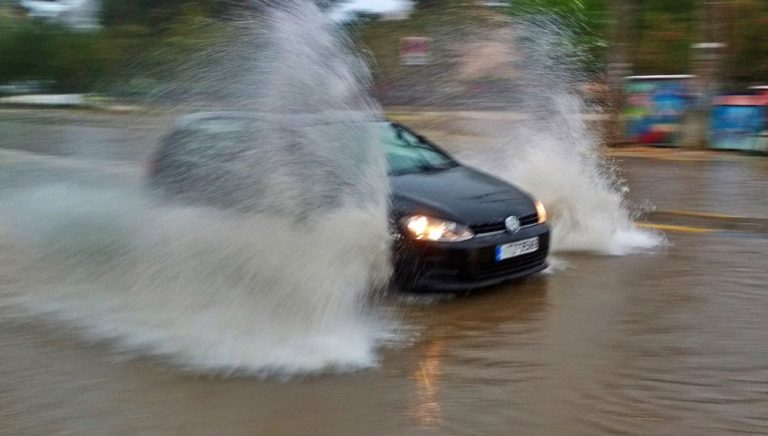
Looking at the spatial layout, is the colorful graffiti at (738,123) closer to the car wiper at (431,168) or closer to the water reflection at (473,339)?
the car wiper at (431,168)

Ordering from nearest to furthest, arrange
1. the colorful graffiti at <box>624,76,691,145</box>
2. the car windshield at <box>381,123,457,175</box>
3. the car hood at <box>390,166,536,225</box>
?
the car hood at <box>390,166,536,225</box>
the car windshield at <box>381,123,457,175</box>
the colorful graffiti at <box>624,76,691,145</box>

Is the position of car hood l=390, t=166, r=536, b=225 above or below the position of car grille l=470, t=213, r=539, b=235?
above

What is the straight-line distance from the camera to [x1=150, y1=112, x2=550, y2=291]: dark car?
6.30 metres

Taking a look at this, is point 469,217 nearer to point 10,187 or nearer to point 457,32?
point 10,187

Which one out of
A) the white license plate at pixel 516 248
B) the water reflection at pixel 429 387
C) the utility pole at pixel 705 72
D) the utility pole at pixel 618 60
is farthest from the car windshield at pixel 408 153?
the utility pole at pixel 618 60

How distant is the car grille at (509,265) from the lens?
6.46 meters

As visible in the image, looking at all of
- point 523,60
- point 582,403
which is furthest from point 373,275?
point 523,60

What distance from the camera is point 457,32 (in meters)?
28.2

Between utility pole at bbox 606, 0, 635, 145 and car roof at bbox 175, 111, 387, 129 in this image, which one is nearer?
car roof at bbox 175, 111, 387, 129

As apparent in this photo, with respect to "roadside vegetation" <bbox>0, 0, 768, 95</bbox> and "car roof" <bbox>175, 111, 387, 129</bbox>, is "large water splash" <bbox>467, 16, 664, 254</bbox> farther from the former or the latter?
"roadside vegetation" <bbox>0, 0, 768, 95</bbox>

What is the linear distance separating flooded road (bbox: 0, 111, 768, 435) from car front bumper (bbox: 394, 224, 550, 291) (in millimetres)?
167

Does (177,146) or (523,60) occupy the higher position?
(177,146)

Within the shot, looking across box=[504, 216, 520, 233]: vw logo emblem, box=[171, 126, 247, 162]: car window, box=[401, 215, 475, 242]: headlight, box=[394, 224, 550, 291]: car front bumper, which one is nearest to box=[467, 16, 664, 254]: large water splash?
box=[504, 216, 520, 233]: vw logo emblem

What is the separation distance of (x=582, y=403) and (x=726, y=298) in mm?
2532
